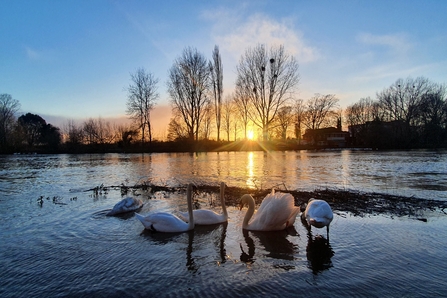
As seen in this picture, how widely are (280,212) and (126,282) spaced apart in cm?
303

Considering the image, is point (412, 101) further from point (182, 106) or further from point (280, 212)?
point (280, 212)

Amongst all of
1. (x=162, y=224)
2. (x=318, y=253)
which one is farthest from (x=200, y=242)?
(x=318, y=253)

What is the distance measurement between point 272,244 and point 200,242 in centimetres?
130

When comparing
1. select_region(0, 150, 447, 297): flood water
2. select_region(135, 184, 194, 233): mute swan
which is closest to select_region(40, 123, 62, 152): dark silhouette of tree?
select_region(0, 150, 447, 297): flood water

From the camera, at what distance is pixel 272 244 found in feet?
16.5

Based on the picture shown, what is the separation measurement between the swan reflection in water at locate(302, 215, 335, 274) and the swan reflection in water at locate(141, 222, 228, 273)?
52.5 inches

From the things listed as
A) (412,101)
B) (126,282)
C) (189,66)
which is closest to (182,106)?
(189,66)

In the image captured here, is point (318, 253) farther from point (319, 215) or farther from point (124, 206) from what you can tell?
point (124, 206)

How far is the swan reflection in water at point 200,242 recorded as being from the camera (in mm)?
4340

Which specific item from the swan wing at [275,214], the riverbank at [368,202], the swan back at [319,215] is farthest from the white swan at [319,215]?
the riverbank at [368,202]

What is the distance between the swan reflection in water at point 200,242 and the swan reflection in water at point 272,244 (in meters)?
0.40

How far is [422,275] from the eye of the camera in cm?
379

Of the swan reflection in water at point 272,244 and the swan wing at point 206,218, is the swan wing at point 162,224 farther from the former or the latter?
the swan reflection in water at point 272,244

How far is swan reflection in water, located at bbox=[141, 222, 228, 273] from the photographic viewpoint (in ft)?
14.2
